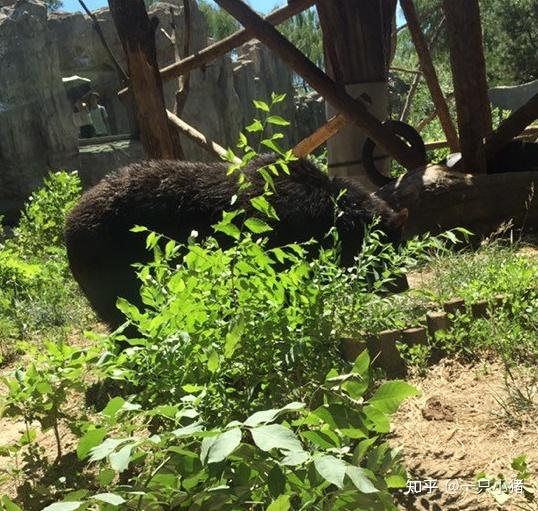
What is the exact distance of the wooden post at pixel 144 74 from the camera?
207 inches

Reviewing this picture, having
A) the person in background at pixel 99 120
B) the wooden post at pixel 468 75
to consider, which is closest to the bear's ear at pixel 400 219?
the wooden post at pixel 468 75

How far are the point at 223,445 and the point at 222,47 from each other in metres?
6.21

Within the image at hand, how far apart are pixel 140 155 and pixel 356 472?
15088 mm

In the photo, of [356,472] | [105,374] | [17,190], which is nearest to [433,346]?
[105,374]

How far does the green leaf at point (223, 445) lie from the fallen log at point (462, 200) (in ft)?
14.3

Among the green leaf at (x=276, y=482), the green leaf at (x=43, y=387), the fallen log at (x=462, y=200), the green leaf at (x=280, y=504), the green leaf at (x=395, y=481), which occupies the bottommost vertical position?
the fallen log at (x=462, y=200)

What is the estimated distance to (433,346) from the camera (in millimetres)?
3010

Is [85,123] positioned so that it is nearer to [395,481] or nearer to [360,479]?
[395,481]

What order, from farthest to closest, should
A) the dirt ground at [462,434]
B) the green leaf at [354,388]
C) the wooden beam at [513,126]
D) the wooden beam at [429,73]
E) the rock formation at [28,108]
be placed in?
1. the rock formation at [28,108]
2. the wooden beam at [429,73]
3. the wooden beam at [513,126]
4. the dirt ground at [462,434]
5. the green leaf at [354,388]

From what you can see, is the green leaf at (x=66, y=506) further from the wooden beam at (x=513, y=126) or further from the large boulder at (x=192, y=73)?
the large boulder at (x=192, y=73)

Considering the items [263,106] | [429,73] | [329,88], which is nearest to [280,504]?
[263,106]

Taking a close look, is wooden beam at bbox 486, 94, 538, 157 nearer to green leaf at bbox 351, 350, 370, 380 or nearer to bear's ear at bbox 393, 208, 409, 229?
bear's ear at bbox 393, 208, 409, 229

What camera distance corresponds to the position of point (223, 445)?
132cm

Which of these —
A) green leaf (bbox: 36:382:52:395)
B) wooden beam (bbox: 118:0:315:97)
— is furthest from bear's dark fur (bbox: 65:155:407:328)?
wooden beam (bbox: 118:0:315:97)
